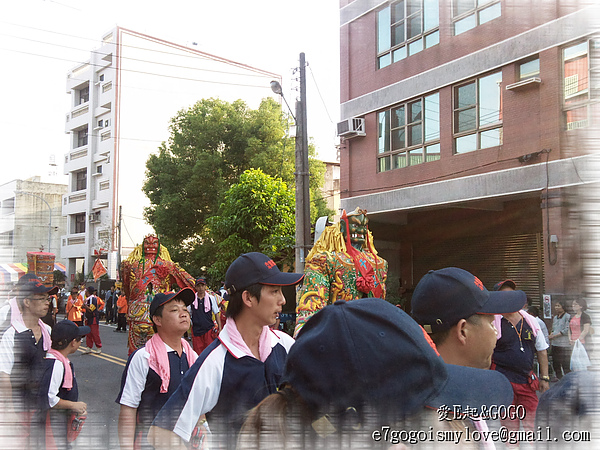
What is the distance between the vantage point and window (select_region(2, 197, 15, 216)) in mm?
2122

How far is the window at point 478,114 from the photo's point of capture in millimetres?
10469

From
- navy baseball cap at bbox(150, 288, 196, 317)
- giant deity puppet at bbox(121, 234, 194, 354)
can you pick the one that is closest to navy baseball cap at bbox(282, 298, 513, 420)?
navy baseball cap at bbox(150, 288, 196, 317)

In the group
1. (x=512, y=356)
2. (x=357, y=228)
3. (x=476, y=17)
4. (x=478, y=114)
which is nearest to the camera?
(x=357, y=228)

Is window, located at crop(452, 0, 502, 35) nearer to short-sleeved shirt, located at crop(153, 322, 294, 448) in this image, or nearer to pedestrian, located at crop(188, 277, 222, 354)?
pedestrian, located at crop(188, 277, 222, 354)

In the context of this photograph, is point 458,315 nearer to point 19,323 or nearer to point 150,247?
point 19,323

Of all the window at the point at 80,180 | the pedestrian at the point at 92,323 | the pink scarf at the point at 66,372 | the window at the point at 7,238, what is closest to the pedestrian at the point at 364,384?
the window at the point at 7,238

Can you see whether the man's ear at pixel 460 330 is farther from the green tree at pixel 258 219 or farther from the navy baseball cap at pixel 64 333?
the green tree at pixel 258 219

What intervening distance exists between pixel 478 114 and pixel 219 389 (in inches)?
390

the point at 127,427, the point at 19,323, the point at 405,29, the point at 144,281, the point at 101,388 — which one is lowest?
the point at 101,388

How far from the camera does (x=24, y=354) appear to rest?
316 cm

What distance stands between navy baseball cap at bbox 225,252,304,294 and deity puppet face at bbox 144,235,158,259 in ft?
13.6

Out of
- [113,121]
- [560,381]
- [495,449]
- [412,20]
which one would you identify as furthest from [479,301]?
[113,121]

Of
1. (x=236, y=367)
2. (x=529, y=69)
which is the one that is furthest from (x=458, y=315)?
(x=529, y=69)

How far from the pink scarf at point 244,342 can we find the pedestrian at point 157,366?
2.24 feet
